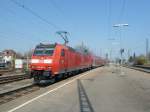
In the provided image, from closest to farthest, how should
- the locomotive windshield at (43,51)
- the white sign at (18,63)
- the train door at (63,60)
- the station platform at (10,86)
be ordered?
the station platform at (10,86) → the locomotive windshield at (43,51) → the train door at (63,60) → the white sign at (18,63)

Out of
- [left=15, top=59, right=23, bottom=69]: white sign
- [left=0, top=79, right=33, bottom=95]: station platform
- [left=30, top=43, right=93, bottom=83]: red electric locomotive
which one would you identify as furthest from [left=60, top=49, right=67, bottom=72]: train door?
[left=15, top=59, right=23, bottom=69]: white sign

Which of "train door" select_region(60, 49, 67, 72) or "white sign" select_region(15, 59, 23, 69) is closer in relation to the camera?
"train door" select_region(60, 49, 67, 72)

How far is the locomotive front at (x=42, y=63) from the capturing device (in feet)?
85.8

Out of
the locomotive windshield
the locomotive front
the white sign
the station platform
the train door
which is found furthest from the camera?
the white sign

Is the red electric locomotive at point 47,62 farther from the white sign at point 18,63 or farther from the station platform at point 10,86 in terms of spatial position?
the white sign at point 18,63

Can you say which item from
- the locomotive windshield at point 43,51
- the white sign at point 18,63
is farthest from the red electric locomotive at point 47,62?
the white sign at point 18,63

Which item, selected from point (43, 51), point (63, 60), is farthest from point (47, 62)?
point (63, 60)

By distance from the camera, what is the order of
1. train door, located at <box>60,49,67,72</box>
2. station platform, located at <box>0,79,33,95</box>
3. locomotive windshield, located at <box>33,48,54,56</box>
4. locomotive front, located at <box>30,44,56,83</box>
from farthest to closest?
train door, located at <box>60,49,67,72</box> → locomotive windshield, located at <box>33,48,54,56</box> → locomotive front, located at <box>30,44,56,83</box> → station platform, located at <box>0,79,33,95</box>

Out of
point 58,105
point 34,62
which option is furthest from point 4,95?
point 34,62

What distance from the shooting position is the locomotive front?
26156 millimetres

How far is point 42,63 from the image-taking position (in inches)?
1043

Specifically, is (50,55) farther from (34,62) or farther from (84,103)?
(84,103)

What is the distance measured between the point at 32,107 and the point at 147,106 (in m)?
4.70

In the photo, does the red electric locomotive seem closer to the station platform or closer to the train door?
the train door
